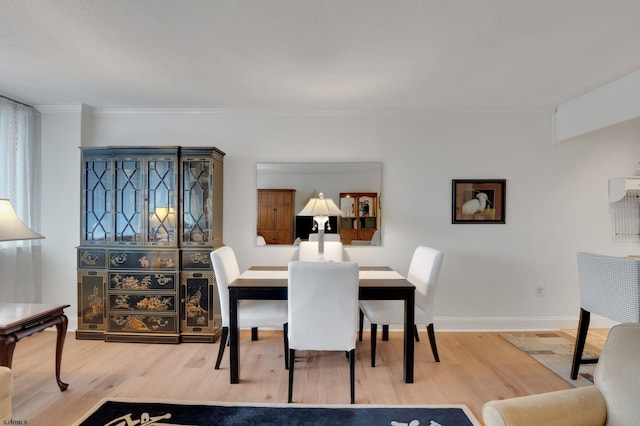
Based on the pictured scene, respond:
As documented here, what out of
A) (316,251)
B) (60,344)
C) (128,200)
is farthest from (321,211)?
(60,344)

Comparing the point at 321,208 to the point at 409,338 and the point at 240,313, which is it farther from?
the point at 409,338

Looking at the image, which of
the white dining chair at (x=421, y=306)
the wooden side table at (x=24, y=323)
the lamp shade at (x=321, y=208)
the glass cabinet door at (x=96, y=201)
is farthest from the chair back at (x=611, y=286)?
the glass cabinet door at (x=96, y=201)

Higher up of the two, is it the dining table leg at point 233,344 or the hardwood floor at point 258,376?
the dining table leg at point 233,344

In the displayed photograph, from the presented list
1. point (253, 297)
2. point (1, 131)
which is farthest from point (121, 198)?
point (253, 297)

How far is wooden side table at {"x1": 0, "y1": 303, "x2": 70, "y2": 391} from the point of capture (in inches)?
74.8

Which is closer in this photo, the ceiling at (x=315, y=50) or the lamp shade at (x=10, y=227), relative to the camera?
the ceiling at (x=315, y=50)

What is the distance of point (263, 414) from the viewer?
2043 millimetres

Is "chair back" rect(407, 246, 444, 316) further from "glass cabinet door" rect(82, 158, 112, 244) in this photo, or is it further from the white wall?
"glass cabinet door" rect(82, 158, 112, 244)

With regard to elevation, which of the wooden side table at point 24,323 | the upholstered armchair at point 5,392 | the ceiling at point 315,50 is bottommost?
the upholstered armchair at point 5,392

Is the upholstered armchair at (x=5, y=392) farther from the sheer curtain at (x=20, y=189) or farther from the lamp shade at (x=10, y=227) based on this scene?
the sheer curtain at (x=20, y=189)

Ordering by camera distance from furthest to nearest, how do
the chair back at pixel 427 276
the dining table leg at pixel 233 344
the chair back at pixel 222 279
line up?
1. the chair back at pixel 427 276
2. the chair back at pixel 222 279
3. the dining table leg at pixel 233 344

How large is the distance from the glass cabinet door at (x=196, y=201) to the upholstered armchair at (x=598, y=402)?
9.11ft

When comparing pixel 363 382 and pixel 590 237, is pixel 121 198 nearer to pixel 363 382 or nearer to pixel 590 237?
pixel 363 382

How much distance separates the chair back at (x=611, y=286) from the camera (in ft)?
6.93
